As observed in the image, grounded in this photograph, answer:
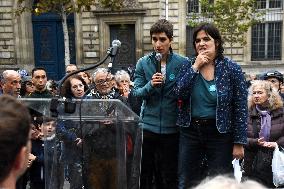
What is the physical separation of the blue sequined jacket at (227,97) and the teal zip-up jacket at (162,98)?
0.58 ft

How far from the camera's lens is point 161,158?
3.79 meters

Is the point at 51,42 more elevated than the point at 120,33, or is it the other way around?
the point at 120,33

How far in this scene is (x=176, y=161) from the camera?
12.6 feet

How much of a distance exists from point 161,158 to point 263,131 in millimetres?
1167

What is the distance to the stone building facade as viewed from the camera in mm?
19641

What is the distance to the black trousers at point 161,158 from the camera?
3.77 m

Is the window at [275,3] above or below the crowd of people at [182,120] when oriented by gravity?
above

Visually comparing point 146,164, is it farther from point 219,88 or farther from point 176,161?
point 219,88

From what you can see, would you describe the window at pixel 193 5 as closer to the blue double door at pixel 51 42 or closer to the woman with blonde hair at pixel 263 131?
the blue double door at pixel 51 42

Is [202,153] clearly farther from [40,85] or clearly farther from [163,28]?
[40,85]

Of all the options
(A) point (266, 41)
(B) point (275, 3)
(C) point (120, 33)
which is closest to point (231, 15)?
(A) point (266, 41)

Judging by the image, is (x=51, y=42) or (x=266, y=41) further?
(x=51, y=42)

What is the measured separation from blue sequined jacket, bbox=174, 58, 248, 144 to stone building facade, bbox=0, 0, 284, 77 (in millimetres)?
15957

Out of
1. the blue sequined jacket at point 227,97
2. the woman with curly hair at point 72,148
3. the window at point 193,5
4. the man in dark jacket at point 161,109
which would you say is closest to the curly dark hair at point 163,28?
the man in dark jacket at point 161,109
